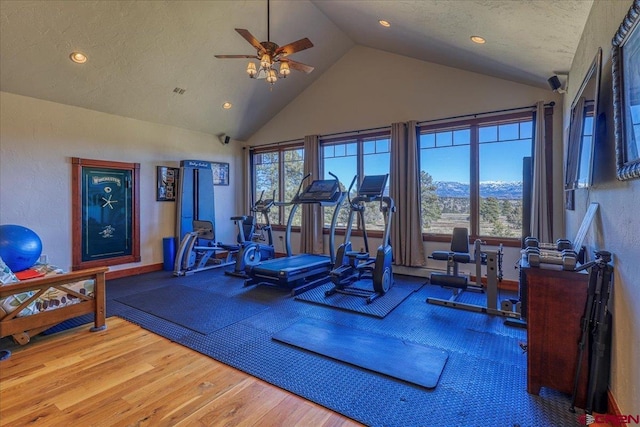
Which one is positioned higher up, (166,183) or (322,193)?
(166,183)

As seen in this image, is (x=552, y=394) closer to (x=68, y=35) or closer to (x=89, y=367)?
(x=89, y=367)

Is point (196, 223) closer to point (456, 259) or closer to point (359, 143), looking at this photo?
point (359, 143)

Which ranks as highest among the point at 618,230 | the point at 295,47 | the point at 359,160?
the point at 295,47

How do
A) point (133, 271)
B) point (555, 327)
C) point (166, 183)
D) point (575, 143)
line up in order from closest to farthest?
point (555, 327)
point (575, 143)
point (133, 271)
point (166, 183)

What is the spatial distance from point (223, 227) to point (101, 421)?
18.3 ft

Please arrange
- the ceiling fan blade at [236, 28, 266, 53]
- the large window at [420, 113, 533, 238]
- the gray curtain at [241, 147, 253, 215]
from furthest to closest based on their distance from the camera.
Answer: the gray curtain at [241, 147, 253, 215] → the large window at [420, 113, 533, 238] → the ceiling fan blade at [236, 28, 266, 53]

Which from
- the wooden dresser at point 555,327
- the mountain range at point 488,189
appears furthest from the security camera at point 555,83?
the wooden dresser at point 555,327

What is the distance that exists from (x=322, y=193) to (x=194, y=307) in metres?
2.45

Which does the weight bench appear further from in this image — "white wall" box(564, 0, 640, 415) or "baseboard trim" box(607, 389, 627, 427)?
"baseboard trim" box(607, 389, 627, 427)

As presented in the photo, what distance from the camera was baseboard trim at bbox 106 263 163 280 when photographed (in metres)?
5.57

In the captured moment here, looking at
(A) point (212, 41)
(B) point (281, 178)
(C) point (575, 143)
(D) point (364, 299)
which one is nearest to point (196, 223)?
(B) point (281, 178)

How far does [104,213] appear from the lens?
18.1ft

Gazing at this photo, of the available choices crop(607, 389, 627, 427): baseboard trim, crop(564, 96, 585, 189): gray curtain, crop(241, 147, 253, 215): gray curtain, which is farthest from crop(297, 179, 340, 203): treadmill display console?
crop(607, 389, 627, 427): baseboard trim

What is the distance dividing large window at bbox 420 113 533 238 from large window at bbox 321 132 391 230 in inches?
29.2
